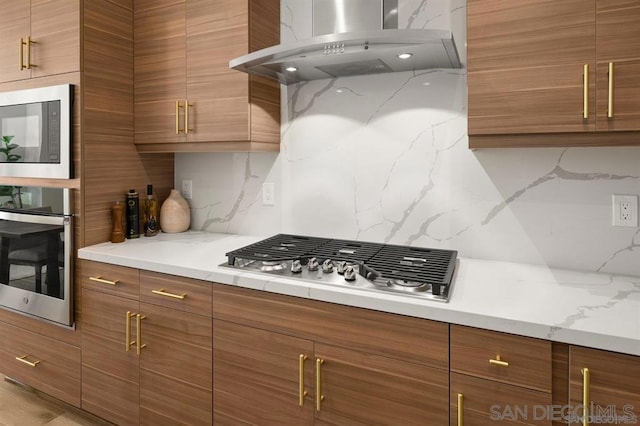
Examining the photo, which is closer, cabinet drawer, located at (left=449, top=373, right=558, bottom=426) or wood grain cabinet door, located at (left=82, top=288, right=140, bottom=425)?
cabinet drawer, located at (left=449, top=373, right=558, bottom=426)

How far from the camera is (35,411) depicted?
2.27 meters

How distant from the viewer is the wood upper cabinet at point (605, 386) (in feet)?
3.45

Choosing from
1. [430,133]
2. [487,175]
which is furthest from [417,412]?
[430,133]

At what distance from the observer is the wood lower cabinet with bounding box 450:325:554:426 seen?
44.9 inches

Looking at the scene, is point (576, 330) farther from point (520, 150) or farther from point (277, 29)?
point (277, 29)

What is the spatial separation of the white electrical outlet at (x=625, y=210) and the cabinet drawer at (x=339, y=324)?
92cm

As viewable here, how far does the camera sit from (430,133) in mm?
1920

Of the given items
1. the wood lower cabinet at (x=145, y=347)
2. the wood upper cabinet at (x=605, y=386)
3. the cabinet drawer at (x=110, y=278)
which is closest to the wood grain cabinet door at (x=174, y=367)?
the wood lower cabinet at (x=145, y=347)

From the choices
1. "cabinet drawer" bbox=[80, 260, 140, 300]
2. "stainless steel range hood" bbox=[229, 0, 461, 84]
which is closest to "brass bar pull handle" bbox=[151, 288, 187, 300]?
"cabinet drawer" bbox=[80, 260, 140, 300]

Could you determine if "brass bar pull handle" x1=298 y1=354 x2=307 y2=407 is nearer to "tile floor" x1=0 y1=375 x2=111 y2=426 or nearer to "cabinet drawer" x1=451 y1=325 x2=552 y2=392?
"cabinet drawer" x1=451 y1=325 x2=552 y2=392

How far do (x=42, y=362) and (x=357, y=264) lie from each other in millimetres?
1889

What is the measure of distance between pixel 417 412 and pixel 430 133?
3.89 feet

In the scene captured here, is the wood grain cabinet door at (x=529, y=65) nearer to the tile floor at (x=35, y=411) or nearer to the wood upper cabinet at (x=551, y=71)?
the wood upper cabinet at (x=551, y=71)

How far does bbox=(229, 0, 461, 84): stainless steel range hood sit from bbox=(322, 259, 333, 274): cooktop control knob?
0.83m
